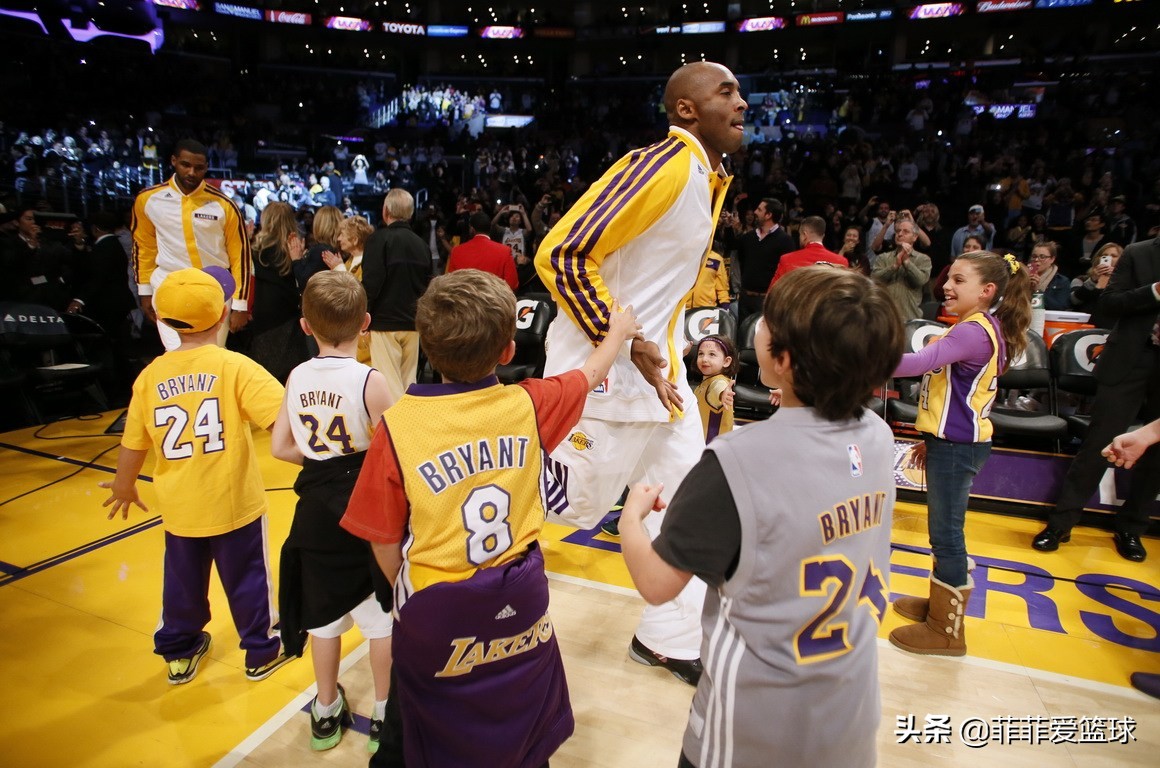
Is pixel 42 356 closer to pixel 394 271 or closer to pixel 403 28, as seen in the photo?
pixel 394 271

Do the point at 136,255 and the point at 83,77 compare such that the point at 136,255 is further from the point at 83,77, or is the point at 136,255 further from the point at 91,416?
the point at 83,77

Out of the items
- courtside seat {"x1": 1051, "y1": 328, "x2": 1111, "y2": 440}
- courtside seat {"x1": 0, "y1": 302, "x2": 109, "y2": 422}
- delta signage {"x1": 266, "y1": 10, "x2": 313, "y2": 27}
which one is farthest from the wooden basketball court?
delta signage {"x1": 266, "y1": 10, "x2": 313, "y2": 27}

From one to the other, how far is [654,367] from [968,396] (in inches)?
56.3

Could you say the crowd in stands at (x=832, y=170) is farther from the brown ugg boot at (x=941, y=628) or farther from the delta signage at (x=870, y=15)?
the delta signage at (x=870, y=15)

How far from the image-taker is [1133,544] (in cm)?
403

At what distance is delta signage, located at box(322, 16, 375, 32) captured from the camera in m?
28.9

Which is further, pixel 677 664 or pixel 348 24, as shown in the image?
pixel 348 24

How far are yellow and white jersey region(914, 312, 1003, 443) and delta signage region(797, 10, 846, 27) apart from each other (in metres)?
28.3

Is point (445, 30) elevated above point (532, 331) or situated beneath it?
elevated above

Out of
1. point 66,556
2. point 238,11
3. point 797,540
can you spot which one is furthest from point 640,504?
point 238,11

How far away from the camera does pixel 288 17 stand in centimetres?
2806

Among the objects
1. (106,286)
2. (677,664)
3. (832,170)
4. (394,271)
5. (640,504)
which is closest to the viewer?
(640,504)

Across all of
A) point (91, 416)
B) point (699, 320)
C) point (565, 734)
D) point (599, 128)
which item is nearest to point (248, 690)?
point (565, 734)

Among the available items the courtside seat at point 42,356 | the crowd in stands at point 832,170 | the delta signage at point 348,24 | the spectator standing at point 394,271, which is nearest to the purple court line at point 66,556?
the spectator standing at point 394,271
